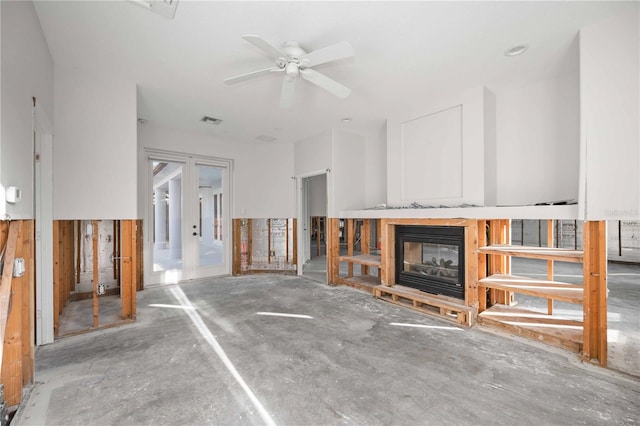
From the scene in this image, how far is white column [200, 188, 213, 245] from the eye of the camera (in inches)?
226

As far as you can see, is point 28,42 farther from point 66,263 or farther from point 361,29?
point 66,263

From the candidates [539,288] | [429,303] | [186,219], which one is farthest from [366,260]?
[186,219]

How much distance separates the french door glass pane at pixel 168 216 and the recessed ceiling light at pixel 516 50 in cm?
545

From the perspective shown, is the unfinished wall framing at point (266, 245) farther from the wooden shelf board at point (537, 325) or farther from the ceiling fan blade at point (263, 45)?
the ceiling fan blade at point (263, 45)

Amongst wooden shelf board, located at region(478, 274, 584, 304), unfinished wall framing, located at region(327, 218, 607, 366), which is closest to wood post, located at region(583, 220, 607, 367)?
unfinished wall framing, located at region(327, 218, 607, 366)

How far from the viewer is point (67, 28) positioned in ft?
8.05

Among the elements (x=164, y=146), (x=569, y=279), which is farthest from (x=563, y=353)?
(x=164, y=146)

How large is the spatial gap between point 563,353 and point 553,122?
2.59m

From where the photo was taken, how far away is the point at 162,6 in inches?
85.3

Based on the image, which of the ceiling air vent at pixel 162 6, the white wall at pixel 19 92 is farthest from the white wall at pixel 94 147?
the ceiling air vent at pixel 162 6

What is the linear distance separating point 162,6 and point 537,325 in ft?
15.0

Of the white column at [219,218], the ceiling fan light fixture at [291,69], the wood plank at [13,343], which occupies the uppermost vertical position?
the ceiling fan light fixture at [291,69]

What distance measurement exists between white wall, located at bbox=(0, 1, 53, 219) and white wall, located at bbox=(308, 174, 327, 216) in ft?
20.5

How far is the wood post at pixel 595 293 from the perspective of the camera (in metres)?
2.34
